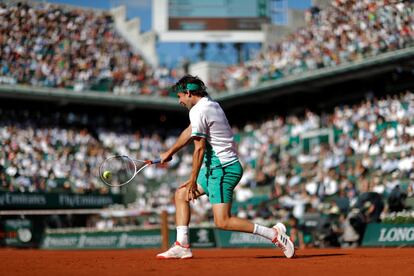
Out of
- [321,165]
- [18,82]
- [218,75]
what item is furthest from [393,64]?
[18,82]

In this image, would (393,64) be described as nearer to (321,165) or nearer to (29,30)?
(321,165)

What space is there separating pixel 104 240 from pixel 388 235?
389 inches

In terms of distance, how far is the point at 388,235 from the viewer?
55.2 ft

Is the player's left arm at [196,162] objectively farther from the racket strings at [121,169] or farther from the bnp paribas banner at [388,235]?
the bnp paribas banner at [388,235]

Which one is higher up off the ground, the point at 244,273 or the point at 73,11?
the point at 73,11

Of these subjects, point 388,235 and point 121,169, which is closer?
point 121,169

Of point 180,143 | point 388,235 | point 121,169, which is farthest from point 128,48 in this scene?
point 180,143

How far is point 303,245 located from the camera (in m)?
18.7

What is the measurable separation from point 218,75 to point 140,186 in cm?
893

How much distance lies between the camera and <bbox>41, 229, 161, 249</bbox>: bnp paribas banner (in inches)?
870

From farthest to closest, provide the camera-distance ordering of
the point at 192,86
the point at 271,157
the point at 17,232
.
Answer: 1. the point at 271,157
2. the point at 17,232
3. the point at 192,86

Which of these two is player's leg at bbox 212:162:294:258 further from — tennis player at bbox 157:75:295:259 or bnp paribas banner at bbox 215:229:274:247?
bnp paribas banner at bbox 215:229:274:247

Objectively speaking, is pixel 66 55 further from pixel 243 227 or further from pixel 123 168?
pixel 243 227

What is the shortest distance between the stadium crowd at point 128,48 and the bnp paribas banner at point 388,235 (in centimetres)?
1030
